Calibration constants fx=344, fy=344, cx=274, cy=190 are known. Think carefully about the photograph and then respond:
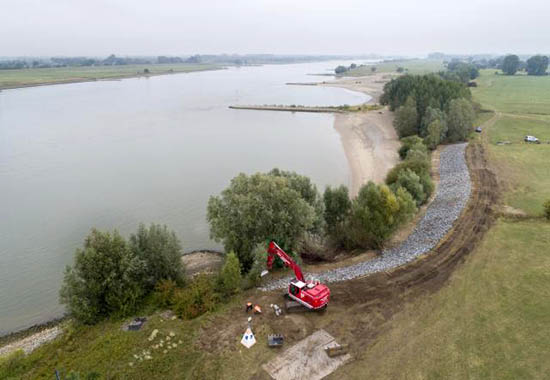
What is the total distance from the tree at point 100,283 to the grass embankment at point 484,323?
13.4 meters

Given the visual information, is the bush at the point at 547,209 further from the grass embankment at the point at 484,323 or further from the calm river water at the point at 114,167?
the calm river water at the point at 114,167

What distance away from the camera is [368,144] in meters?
69.4

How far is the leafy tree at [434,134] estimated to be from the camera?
59.8 metres

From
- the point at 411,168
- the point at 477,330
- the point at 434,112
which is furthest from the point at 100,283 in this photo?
the point at 434,112

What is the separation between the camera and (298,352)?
58.9ft

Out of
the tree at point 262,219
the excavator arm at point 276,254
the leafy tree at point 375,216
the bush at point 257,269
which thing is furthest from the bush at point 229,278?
the leafy tree at point 375,216

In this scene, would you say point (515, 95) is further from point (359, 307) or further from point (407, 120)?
point (359, 307)

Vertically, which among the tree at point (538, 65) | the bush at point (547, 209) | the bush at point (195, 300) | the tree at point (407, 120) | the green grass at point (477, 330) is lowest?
the green grass at point (477, 330)

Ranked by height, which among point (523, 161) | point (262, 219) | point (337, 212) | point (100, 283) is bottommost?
point (100, 283)

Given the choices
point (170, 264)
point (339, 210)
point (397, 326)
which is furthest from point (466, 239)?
point (170, 264)

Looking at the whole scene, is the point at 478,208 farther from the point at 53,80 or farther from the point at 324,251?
the point at 53,80

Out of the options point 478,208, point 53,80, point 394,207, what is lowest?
point 478,208

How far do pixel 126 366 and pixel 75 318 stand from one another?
258 inches

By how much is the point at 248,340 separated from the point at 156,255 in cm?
900
